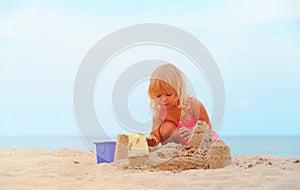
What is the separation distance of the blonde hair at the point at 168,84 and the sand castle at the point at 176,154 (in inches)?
12.8

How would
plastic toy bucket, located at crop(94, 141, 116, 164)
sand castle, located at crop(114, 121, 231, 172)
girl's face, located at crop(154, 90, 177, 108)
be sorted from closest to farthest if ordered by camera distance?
sand castle, located at crop(114, 121, 231, 172) < plastic toy bucket, located at crop(94, 141, 116, 164) < girl's face, located at crop(154, 90, 177, 108)

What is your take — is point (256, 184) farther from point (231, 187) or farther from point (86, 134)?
point (86, 134)

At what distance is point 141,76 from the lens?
2123mm

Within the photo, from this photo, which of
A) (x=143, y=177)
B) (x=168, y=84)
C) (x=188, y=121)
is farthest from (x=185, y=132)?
(x=143, y=177)

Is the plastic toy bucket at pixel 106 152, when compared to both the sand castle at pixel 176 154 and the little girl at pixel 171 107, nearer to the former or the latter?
the sand castle at pixel 176 154

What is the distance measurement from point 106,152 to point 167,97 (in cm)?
48

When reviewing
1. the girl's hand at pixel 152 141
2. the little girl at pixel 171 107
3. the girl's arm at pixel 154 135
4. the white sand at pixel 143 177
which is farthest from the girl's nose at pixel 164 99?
the white sand at pixel 143 177

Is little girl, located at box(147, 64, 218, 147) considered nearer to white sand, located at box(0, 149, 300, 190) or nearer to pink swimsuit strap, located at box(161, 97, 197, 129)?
pink swimsuit strap, located at box(161, 97, 197, 129)

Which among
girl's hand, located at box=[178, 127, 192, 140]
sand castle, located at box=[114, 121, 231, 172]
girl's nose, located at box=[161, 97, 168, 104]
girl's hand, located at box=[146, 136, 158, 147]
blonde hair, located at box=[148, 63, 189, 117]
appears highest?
blonde hair, located at box=[148, 63, 189, 117]

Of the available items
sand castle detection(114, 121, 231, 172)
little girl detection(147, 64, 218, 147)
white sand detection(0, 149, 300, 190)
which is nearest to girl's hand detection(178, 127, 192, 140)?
little girl detection(147, 64, 218, 147)

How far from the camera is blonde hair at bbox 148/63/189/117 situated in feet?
7.17

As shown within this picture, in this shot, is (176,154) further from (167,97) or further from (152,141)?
(167,97)

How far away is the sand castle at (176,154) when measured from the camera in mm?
1824

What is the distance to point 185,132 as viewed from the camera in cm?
217
